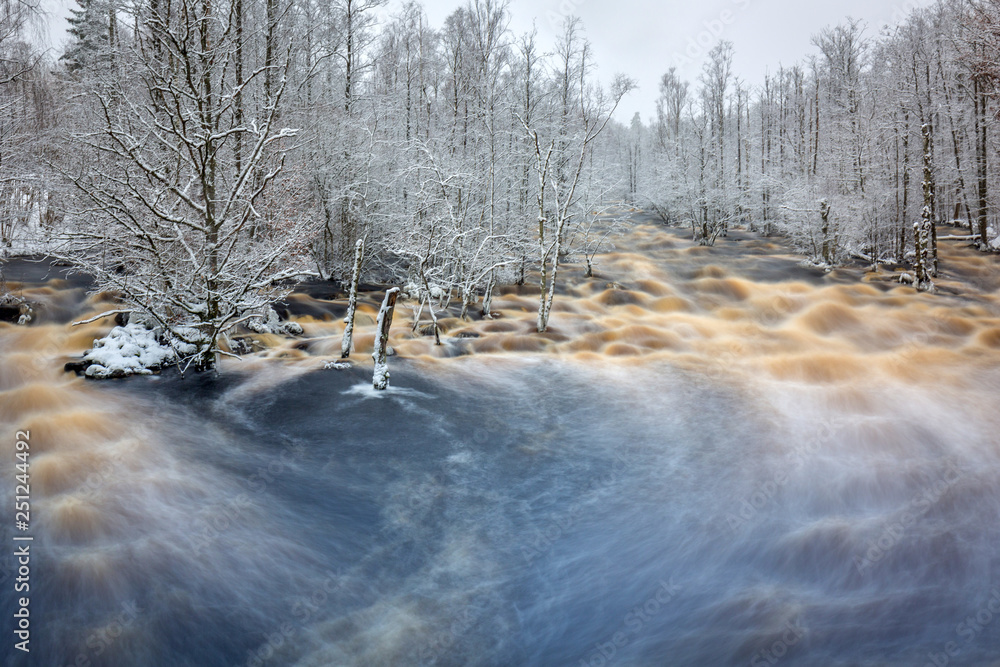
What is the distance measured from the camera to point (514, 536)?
6.24m

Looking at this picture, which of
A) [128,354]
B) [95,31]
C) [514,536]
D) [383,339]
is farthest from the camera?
[95,31]

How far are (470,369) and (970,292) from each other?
53.5 feet

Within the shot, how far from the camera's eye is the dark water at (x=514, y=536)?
4.59 metres

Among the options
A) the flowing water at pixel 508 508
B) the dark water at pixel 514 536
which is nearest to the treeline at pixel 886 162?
the flowing water at pixel 508 508

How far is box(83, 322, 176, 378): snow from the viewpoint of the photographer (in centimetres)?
923

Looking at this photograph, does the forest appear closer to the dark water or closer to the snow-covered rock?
the snow-covered rock

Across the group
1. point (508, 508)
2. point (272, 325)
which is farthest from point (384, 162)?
point (508, 508)

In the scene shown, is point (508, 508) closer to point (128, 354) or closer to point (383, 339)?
point (383, 339)

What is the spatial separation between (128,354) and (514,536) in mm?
7658

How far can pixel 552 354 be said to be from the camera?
495 inches

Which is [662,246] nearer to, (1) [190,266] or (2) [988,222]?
(2) [988,222]

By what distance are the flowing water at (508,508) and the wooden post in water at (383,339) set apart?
31cm

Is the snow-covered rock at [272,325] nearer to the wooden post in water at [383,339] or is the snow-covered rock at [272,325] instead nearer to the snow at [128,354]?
the snow at [128,354]

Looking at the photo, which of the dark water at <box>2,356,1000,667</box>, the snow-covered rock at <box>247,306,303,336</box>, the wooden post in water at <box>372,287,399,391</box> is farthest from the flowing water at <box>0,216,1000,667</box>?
the snow-covered rock at <box>247,306,303,336</box>
